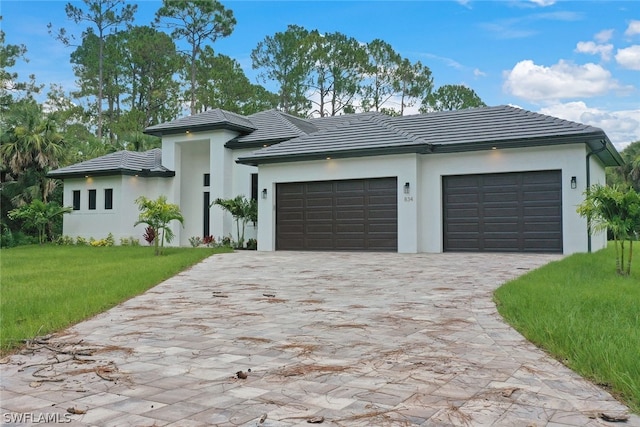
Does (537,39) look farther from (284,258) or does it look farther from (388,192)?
(284,258)

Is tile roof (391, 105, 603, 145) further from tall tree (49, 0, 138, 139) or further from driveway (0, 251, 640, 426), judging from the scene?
tall tree (49, 0, 138, 139)

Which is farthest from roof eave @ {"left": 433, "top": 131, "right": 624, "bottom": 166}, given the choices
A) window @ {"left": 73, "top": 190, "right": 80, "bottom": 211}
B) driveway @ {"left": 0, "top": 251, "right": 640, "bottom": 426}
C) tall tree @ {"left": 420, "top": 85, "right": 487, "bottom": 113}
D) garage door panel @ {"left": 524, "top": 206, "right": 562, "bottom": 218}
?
tall tree @ {"left": 420, "top": 85, "right": 487, "bottom": 113}

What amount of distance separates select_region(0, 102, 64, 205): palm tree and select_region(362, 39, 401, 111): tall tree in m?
19.2

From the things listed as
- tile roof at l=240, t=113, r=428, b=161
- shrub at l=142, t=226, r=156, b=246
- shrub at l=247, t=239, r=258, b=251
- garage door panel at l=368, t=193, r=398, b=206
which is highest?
tile roof at l=240, t=113, r=428, b=161

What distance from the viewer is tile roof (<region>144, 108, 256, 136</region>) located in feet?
64.2

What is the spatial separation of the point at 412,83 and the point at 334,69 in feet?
21.8

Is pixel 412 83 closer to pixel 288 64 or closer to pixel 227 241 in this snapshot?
pixel 288 64

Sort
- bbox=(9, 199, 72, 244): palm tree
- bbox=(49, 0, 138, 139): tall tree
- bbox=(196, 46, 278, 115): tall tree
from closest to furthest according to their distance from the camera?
1. bbox=(9, 199, 72, 244): palm tree
2. bbox=(196, 46, 278, 115): tall tree
3. bbox=(49, 0, 138, 139): tall tree

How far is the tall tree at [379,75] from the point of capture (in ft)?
114

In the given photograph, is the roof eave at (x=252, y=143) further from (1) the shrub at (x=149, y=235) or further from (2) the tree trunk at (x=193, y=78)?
(2) the tree trunk at (x=193, y=78)

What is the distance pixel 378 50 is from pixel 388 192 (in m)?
22.0

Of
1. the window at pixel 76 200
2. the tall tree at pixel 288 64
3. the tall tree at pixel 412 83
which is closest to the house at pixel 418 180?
the window at pixel 76 200

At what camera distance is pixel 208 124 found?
19578mm

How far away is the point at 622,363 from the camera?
11.8ft
